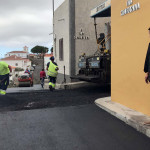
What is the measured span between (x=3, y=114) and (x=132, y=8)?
422cm

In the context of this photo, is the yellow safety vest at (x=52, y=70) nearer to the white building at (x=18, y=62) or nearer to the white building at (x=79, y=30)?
the white building at (x=79, y=30)

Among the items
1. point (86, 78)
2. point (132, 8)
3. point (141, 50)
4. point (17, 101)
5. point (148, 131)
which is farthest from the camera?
point (86, 78)

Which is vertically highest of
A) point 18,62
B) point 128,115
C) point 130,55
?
point 130,55

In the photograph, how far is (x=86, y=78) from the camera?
Result: 30.4 ft

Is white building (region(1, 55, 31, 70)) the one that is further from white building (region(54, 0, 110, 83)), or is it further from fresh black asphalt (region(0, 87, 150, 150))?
fresh black asphalt (region(0, 87, 150, 150))

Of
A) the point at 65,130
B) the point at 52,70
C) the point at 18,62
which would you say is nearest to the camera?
the point at 65,130

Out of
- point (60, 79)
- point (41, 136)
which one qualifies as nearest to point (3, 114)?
point (41, 136)

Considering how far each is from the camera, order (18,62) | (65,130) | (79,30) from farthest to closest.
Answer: (18,62) → (79,30) → (65,130)

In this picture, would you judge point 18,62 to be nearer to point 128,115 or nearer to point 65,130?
point 128,115

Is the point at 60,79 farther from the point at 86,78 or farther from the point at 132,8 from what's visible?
the point at 132,8

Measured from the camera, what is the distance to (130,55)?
5.82 m

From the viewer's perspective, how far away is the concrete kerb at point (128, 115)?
443 centimetres

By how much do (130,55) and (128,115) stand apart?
1.57m

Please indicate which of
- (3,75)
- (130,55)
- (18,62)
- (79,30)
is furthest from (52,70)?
(18,62)
